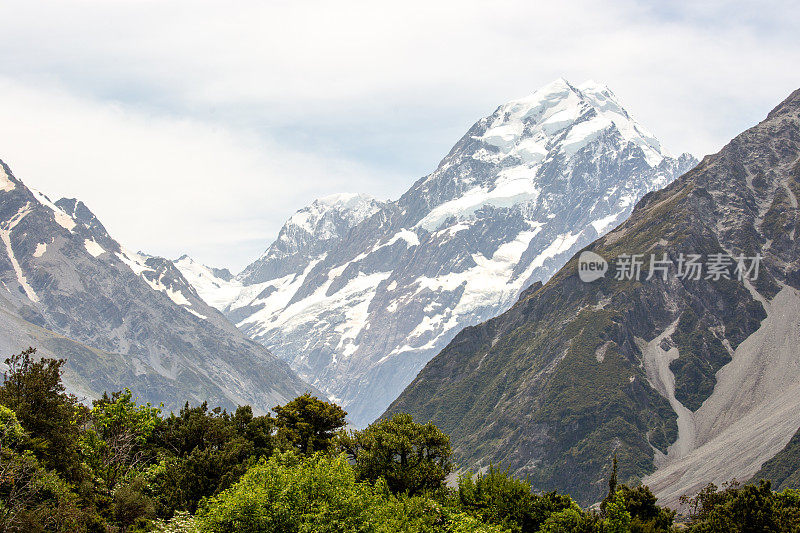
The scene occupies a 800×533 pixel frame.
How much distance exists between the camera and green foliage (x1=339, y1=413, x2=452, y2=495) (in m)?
76.7

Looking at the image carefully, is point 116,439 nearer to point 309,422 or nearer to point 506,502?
point 309,422

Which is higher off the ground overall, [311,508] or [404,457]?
[311,508]

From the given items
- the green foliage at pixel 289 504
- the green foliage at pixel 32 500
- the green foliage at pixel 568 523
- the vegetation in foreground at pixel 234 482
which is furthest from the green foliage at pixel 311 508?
the green foliage at pixel 568 523

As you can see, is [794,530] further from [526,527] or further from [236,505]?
[236,505]

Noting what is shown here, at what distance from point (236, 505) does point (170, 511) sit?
20866 millimetres

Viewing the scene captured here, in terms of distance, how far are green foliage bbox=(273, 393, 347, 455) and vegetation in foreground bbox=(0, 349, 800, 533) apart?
615 millimetres

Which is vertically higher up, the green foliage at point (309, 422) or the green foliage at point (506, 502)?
the green foliage at point (309, 422)

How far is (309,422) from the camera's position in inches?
4176

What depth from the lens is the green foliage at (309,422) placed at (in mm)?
101938

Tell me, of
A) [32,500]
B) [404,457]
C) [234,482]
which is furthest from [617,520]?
[32,500]

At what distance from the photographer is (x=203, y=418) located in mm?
82938

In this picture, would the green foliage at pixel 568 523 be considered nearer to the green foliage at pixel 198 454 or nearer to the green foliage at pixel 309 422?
the green foliage at pixel 198 454

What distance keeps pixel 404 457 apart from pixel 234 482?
64.6 feet

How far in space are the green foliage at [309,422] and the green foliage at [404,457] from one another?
20.2 metres
